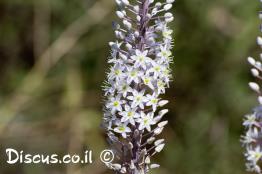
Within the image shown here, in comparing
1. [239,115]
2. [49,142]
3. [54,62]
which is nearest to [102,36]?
[54,62]

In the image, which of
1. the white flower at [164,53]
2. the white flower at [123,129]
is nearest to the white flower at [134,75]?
the white flower at [164,53]

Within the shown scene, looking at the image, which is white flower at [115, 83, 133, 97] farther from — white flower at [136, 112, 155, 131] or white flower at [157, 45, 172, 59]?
white flower at [157, 45, 172, 59]

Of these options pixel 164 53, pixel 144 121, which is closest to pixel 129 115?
pixel 144 121

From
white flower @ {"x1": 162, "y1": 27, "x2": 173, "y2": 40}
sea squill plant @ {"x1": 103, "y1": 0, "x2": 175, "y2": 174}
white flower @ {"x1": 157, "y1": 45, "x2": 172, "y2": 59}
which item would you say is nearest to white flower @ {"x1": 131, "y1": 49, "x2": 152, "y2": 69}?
sea squill plant @ {"x1": 103, "y1": 0, "x2": 175, "y2": 174}

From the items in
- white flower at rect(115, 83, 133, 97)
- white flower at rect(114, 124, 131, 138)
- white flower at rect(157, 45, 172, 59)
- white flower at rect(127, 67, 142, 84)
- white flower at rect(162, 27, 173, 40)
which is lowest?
white flower at rect(114, 124, 131, 138)

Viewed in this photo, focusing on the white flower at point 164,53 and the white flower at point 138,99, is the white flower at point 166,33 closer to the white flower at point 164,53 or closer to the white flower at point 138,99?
the white flower at point 164,53

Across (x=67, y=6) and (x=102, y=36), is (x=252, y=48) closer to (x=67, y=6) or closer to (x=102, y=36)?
(x=102, y=36)
